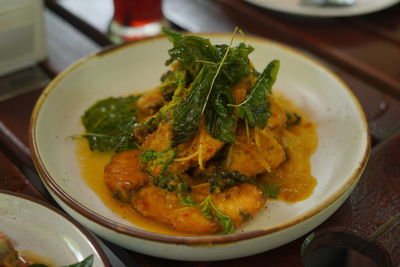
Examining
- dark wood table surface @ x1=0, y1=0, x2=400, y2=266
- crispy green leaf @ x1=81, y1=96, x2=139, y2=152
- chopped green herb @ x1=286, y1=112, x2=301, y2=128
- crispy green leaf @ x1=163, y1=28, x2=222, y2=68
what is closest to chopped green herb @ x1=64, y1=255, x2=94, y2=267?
dark wood table surface @ x1=0, y1=0, x2=400, y2=266

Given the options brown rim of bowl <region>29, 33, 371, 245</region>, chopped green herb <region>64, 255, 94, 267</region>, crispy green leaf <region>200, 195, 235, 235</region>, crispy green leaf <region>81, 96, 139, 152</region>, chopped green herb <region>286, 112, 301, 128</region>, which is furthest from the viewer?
chopped green herb <region>286, 112, 301, 128</region>

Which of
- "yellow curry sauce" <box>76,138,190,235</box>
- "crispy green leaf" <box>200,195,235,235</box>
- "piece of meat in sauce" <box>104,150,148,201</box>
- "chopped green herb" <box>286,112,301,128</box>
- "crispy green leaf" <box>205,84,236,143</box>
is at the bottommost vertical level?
"yellow curry sauce" <box>76,138,190,235</box>

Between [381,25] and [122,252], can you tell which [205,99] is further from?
[381,25]

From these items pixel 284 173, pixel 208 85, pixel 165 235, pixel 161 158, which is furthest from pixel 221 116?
pixel 165 235

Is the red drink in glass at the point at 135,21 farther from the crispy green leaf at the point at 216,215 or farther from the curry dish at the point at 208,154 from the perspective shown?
the crispy green leaf at the point at 216,215

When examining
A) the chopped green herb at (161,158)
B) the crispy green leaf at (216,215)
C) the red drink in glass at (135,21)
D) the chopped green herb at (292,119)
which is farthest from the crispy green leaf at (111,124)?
the red drink in glass at (135,21)

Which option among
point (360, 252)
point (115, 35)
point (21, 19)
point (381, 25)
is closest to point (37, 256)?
point (360, 252)

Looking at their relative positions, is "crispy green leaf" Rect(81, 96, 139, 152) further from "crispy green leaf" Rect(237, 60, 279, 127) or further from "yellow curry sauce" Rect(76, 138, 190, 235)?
"crispy green leaf" Rect(237, 60, 279, 127)
